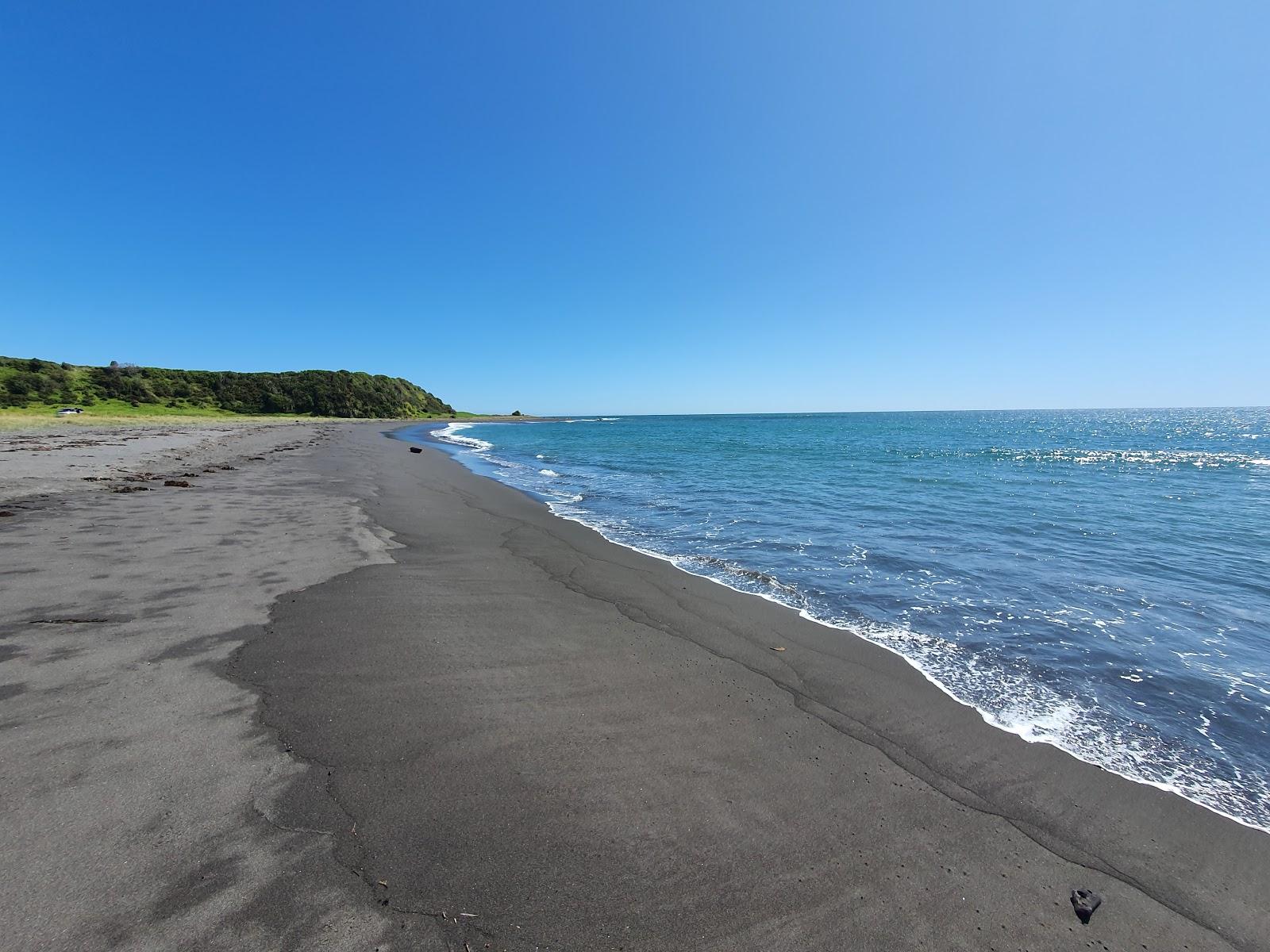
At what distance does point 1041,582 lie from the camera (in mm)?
10227

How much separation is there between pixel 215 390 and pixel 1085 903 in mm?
138970

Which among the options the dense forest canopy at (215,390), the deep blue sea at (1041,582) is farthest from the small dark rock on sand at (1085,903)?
the dense forest canopy at (215,390)

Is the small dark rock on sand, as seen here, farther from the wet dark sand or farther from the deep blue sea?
the deep blue sea

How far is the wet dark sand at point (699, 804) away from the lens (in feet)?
9.54

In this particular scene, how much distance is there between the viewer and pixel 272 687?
4.90 meters

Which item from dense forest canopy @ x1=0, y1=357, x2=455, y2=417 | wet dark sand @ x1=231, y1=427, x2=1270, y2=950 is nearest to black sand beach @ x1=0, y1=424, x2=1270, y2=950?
wet dark sand @ x1=231, y1=427, x2=1270, y2=950

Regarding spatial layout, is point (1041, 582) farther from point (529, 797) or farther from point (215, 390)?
point (215, 390)

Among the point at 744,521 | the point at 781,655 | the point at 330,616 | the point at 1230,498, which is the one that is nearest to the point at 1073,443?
the point at 1230,498

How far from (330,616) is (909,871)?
7019 mm

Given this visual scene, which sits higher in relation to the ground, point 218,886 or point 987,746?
point 218,886

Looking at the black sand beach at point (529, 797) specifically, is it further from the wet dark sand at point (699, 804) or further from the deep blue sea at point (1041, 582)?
Answer: the deep blue sea at point (1041, 582)

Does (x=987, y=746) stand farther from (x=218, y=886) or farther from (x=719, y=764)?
(x=218, y=886)

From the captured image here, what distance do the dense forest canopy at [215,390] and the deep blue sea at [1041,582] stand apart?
316 ft

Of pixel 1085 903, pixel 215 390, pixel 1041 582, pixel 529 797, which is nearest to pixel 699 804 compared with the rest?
pixel 529 797
